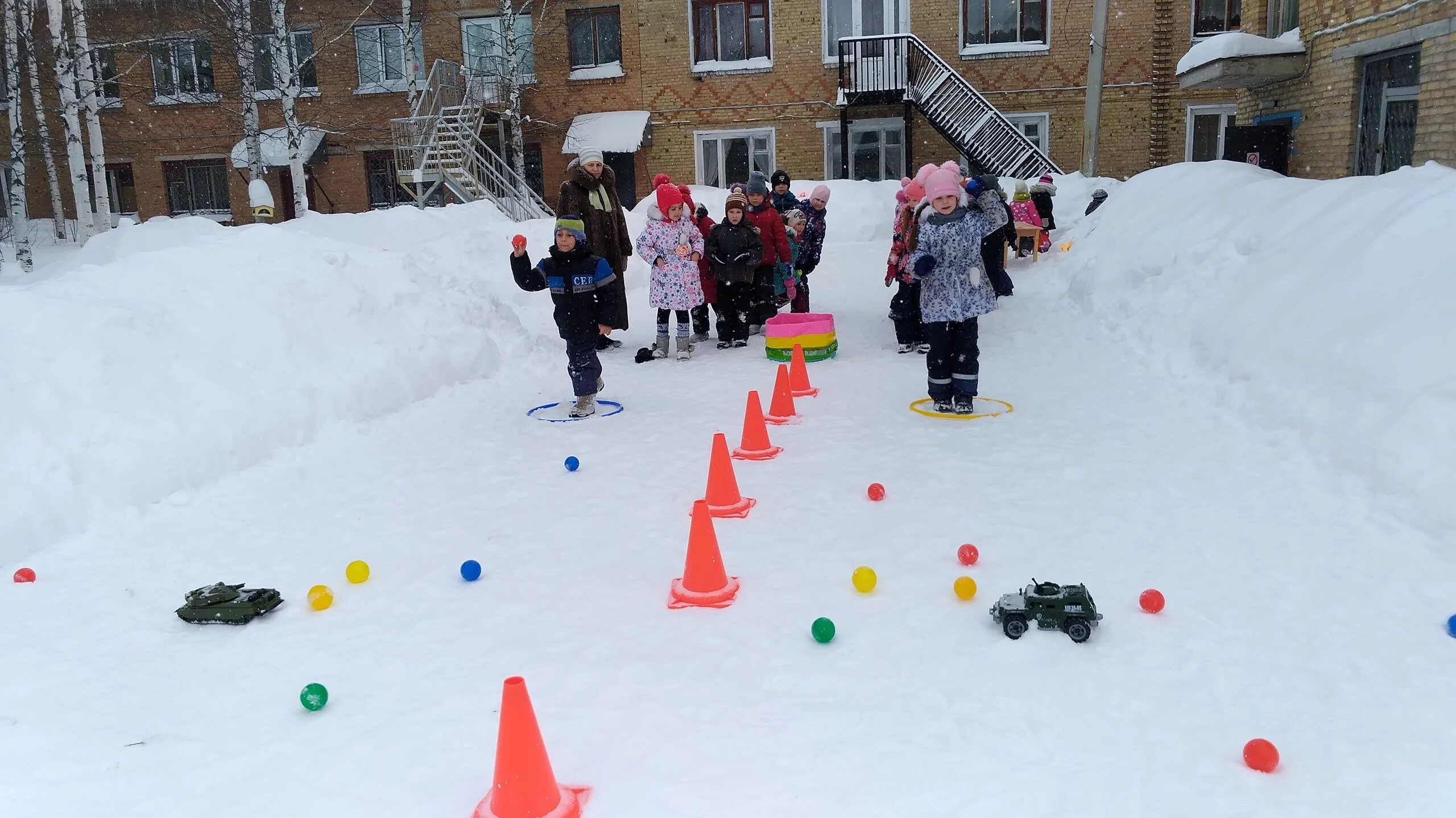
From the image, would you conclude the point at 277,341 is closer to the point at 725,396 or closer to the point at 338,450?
the point at 338,450

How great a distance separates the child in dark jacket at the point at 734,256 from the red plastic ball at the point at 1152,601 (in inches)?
270

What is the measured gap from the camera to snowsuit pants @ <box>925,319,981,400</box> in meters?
7.36

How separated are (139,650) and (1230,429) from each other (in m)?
6.53

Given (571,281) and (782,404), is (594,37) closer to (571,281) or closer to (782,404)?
(571,281)

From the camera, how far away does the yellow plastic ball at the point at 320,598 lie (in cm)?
432

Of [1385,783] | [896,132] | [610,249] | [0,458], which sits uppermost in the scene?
[896,132]

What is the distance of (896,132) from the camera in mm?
24547

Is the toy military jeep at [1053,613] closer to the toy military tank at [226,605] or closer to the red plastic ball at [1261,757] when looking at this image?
the red plastic ball at [1261,757]

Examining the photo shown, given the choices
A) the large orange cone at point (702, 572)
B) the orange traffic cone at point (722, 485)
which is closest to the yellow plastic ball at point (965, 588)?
the large orange cone at point (702, 572)

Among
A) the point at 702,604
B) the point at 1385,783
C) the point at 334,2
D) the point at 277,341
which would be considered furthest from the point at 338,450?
the point at 334,2

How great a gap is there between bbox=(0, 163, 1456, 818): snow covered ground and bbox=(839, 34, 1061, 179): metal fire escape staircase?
13293 millimetres

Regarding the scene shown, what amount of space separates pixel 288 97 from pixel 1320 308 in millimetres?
20024

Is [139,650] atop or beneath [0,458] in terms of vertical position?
beneath

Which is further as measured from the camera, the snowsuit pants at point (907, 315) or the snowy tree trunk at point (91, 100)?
the snowy tree trunk at point (91, 100)
